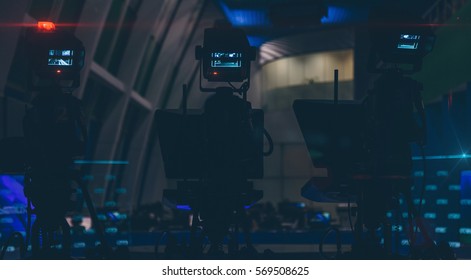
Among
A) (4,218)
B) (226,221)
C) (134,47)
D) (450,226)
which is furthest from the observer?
(134,47)

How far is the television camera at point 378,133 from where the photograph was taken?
3424mm

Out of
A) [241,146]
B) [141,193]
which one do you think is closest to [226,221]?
[241,146]

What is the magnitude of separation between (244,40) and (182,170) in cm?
95

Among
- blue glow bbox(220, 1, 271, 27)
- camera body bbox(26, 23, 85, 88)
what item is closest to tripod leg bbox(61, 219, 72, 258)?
camera body bbox(26, 23, 85, 88)

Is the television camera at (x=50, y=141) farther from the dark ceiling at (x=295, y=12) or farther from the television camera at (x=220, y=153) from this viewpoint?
the dark ceiling at (x=295, y=12)

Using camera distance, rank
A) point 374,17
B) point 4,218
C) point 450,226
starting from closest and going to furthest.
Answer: point 374,17 → point 4,218 → point 450,226

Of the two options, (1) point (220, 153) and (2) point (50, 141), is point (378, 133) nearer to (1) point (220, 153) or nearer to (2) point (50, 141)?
(1) point (220, 153)

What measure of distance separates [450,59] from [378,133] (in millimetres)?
5018

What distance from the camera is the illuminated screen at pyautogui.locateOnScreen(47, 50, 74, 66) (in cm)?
356

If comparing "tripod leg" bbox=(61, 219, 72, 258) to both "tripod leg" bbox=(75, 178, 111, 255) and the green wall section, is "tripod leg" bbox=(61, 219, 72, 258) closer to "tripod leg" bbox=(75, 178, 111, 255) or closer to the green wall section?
"tripod leg" bbox=(75, 178, 111, 255)

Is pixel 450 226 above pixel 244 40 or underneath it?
underneath

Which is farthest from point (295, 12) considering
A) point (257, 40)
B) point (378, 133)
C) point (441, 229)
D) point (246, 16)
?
point (257, 40)

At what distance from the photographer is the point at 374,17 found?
10.8 ft
